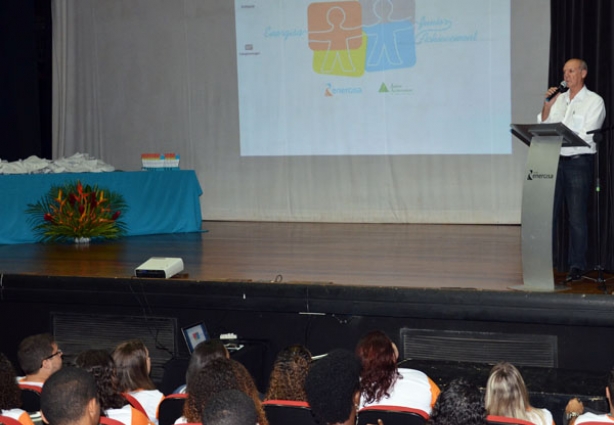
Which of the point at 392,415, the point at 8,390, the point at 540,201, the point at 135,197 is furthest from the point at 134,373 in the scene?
the point at 135,197

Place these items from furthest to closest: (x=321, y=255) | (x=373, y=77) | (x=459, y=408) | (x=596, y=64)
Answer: (x=373, y=77), (x=321, y=255), (x=596, y=64), (x=459, y=408)

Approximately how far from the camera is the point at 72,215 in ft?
24.2

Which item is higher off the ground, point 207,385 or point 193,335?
point 207,385

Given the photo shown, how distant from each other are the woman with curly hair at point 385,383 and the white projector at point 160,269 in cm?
239

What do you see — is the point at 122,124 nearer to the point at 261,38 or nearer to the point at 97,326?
the point at 261,38

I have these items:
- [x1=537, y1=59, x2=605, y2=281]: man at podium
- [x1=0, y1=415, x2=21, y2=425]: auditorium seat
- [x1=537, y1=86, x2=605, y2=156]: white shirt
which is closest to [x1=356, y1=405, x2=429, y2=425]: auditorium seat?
[x1=0, y1=415, x2=21, y2=425]: auditorium seat

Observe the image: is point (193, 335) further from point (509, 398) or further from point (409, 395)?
point (509, 398)

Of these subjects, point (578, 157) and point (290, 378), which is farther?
point (578, 157)

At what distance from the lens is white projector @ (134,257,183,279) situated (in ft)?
17.1

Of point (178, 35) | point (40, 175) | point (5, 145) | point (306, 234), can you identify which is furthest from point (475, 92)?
point (5, 145)

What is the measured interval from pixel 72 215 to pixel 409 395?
16.6 ft

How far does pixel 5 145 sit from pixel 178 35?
2.62m

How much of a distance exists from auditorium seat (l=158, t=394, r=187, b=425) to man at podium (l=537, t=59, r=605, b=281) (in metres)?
2.80

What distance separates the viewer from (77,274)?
18.0 feet
